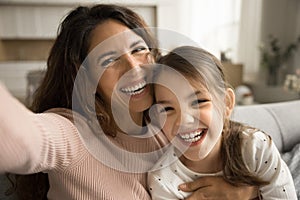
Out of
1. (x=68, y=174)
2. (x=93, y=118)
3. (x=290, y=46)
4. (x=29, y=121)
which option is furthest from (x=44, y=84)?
(x=290, y=46)

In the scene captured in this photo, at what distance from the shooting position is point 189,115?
0.75 m

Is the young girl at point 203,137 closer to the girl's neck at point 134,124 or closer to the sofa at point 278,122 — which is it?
the girl's neck at point 134,124

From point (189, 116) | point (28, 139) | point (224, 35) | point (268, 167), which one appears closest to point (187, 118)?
point (189, 116)

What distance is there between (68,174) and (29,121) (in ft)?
0.90

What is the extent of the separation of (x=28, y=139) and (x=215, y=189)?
1.74 feet

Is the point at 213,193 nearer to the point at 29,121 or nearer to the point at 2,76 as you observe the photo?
the point at 29,121

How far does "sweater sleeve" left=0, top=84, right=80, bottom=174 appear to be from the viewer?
40cm

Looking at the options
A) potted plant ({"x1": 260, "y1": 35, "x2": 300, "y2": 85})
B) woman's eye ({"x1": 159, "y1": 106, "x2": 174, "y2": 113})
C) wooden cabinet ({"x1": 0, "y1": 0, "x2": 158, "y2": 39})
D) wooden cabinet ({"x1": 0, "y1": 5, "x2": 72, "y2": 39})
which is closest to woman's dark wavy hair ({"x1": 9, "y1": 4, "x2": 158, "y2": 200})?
woman's eye ({"x1": 159, "y1": 106, "x2": 174, "y2": 113})

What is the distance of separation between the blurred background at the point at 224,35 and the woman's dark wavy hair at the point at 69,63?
1975mm

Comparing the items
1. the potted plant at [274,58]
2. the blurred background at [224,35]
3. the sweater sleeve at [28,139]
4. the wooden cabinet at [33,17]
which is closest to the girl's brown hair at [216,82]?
the sweater sleeve at [28,139]

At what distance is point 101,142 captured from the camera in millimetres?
777

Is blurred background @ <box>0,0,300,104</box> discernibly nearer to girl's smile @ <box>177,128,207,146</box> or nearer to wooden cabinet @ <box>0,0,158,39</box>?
wooden cabinet @ <box>0,0,158,39</box>

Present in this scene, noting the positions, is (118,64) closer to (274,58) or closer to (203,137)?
(203,137)

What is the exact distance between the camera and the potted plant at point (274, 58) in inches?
146
